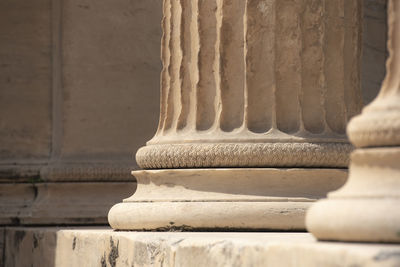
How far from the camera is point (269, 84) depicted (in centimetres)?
1186

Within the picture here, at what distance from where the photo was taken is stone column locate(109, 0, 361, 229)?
11508 millimetres

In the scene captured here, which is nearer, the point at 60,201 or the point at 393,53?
the point at 393,53

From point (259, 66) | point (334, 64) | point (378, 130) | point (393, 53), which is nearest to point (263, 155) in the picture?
point (259, 66)

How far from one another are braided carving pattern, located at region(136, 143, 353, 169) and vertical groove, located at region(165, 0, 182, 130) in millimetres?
764

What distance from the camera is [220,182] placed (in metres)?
11.7

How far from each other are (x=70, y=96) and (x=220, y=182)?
24.4 feet

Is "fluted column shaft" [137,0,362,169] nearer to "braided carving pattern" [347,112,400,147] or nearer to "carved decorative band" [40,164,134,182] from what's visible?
"braided carving pattern" [347,112,400,147]

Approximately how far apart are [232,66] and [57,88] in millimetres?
7257

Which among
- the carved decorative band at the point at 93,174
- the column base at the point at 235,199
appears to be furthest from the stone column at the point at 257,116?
the carved decorative band at the point at 93,174

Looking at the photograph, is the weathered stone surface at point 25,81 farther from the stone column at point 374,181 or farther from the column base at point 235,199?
the stone column at point 374,181

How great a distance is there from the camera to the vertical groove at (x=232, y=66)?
1197 cm

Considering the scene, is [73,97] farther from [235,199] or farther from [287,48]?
[235,199]

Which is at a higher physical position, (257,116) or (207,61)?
(207,61)

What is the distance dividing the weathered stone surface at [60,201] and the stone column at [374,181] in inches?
411
